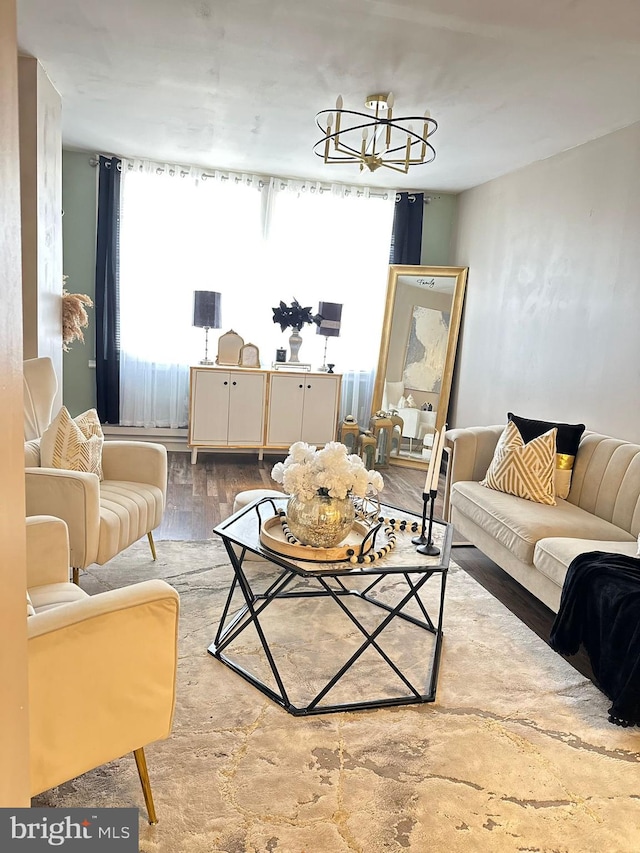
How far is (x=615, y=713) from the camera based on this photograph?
2.17m

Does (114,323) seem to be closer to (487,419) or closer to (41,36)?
(41,36)

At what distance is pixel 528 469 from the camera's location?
352 centimetres

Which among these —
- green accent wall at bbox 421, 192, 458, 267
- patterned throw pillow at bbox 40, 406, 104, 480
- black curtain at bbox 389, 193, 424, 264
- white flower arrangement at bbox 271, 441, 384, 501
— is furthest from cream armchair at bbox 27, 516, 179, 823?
green accent wall at bbox 421, 192, 458, 267

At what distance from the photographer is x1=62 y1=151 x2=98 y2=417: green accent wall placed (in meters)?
5.42

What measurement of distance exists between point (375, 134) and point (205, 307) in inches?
98.5

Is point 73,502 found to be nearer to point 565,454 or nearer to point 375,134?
point 375,134

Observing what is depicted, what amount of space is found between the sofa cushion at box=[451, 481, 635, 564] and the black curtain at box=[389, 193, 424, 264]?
10.00 feet

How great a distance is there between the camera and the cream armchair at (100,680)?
4.59ft

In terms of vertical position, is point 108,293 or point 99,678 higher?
point 108,293

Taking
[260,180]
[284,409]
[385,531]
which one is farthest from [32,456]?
[260,180]

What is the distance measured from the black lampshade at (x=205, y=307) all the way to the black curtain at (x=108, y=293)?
0.77m

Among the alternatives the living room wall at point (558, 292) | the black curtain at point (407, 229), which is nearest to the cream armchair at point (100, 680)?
the living room wall at point (558, 292)

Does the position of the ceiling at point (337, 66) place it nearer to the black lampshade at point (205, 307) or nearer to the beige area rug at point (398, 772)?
the black lampshade at point (205, 307)

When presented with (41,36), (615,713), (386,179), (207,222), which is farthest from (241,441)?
(615,713)
